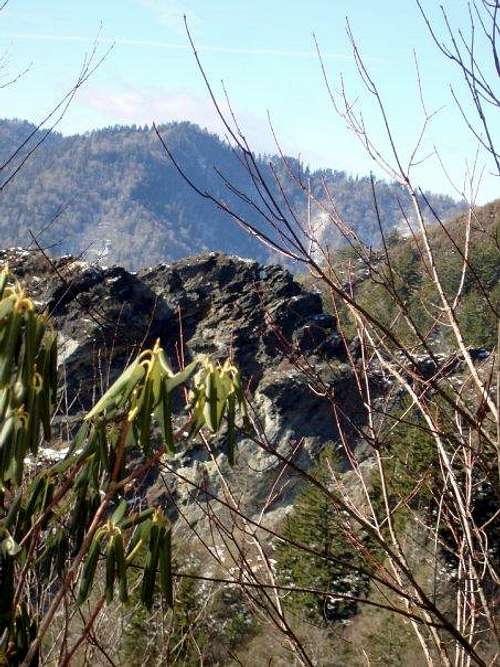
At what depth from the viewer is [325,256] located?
2400 millimetres

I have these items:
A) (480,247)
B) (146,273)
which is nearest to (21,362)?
(146,273)

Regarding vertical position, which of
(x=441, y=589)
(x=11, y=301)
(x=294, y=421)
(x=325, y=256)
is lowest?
(x=441, y=589)

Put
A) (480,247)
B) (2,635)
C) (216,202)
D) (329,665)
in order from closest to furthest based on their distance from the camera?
(2,635)
(216,202)
(329,665)
(480,247)

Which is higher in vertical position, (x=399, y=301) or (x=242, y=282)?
(x=242, y=282)

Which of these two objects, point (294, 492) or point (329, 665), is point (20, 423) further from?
point (294, 492)

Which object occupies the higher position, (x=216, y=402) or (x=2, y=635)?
(x=216, y=402)

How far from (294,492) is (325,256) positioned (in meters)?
24.3

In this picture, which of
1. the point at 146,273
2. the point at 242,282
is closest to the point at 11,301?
the point at 242,282

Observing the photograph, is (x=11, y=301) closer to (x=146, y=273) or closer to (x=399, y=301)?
(x=399, y=301)

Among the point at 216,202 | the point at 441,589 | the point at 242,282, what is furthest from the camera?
the point at 242,282

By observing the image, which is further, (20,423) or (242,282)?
(242,282)

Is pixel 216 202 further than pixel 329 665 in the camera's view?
No

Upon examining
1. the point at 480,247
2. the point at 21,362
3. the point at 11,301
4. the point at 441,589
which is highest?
the point at 480,247

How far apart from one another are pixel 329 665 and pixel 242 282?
1379 centimetres
